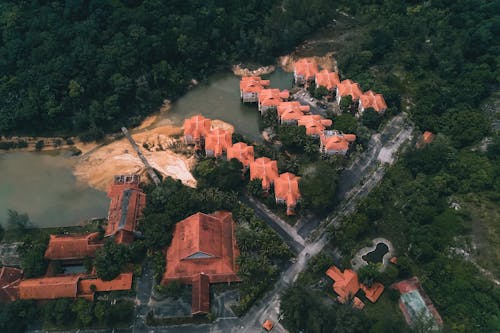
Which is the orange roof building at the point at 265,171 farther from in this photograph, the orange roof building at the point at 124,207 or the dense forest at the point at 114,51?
the dense forest at the point at 114,51

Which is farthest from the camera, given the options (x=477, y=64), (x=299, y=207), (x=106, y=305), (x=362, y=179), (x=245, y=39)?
(x=245, y=39)

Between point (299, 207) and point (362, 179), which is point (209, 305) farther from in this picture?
point (362, 179)

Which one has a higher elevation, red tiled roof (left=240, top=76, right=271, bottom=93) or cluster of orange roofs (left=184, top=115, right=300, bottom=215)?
red tiled roof (left=240, top=76, right=271, bottom=93)

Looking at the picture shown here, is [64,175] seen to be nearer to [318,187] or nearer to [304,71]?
[318,187]

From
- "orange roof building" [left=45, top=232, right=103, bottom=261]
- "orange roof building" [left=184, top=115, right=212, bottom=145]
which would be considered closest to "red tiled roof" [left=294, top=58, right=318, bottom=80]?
"orange roof building" [left=184, top=115, right=212, bottom=145]

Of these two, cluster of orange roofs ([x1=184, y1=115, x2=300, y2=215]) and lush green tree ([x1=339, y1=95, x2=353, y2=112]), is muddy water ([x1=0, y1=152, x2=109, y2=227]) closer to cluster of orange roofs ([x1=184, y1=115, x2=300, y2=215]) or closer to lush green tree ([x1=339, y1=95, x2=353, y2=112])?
cluster of orange roofs ([x1=184, y1=115, x2=300, y2=215])

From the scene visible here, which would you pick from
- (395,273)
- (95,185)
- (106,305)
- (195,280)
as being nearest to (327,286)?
(395,273)

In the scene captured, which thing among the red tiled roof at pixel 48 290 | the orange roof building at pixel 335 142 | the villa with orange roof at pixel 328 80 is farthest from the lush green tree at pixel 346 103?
the red tiled roof at pixel 48 290

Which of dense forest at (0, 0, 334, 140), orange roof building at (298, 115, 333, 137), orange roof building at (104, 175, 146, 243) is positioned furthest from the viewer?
dense forest at (0, 0, 334, 140)
